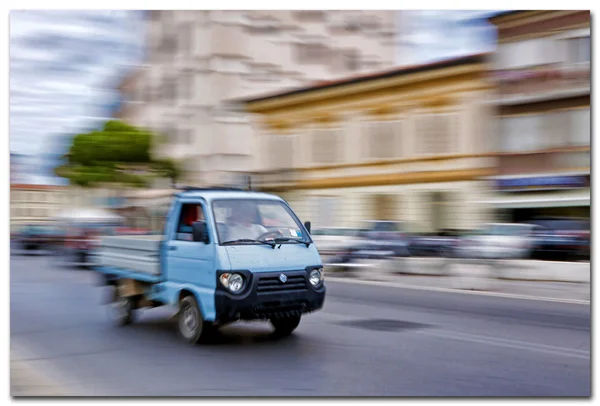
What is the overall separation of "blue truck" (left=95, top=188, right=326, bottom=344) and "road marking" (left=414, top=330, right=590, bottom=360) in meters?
1.84

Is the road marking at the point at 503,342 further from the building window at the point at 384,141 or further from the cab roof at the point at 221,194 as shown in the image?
the building window at the point at 384,141

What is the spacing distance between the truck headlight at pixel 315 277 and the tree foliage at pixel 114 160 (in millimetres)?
2583

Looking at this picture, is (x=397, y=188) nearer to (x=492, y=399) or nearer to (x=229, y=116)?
(x=229, y=116)

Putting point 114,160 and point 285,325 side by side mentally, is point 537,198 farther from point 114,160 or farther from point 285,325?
point 114,160

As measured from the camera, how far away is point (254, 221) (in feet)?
28.8

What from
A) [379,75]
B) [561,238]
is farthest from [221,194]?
[561,238]

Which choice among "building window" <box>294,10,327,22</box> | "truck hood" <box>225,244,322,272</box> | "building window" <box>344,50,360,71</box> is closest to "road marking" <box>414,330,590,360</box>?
"truck hood" <box>225,244,322,272</box>

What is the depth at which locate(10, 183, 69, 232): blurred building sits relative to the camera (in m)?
8.47

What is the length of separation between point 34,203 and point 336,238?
440 centimetres

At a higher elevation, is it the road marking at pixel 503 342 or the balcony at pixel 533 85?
the balcony at pixel 533 85

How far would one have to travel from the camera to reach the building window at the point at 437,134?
11.4m

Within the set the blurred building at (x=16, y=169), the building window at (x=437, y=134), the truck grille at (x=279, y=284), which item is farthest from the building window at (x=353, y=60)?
the blurred building at (x=16, y=169)

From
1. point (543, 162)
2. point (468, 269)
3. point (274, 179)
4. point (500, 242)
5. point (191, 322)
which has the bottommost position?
point (191, 322)

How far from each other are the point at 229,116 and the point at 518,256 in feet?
18.5
